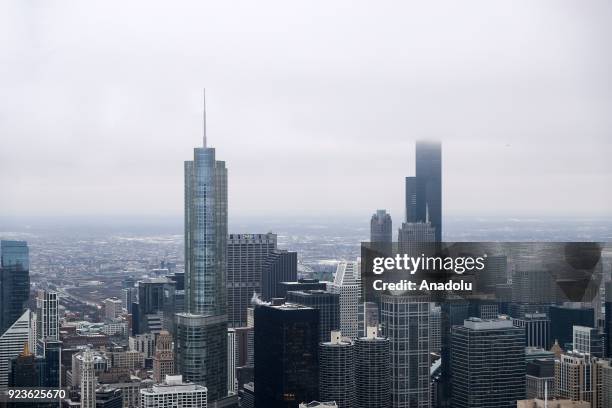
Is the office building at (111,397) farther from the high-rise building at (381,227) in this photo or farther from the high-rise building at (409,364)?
the high-rise building at (381,227)

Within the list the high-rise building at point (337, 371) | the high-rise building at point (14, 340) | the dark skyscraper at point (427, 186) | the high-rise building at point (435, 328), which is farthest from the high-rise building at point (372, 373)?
→ the high-rise building at point (14, 340)

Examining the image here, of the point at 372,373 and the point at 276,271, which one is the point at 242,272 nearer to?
the point at 276,271

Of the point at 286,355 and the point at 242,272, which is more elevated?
the point at 242,272

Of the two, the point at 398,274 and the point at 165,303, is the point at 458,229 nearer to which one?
the point at 398,274

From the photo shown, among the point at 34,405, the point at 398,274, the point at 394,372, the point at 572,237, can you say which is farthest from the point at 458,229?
the point at 34,405

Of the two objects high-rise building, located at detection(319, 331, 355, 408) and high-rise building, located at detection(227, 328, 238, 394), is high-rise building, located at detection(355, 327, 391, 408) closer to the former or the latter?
high-rise building, located at detection(319, 331, 355, 408)

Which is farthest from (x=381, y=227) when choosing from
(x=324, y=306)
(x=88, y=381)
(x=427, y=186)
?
(x=88, y=381)
